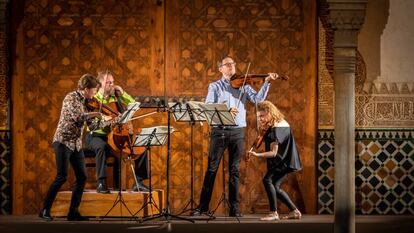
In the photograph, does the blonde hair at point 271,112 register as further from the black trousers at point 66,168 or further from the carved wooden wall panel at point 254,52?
the black trousers at point 66,168

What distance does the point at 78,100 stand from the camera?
10.6m

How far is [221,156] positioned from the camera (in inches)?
454

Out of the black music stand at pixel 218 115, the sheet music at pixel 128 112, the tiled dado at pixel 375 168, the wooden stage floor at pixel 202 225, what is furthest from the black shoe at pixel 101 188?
the tiled dado at pixel 375 168

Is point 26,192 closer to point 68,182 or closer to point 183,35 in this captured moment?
point 68,182

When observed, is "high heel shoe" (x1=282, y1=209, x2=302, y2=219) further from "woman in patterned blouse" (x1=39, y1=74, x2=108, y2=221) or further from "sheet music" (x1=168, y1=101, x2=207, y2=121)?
"woman in patterned blouse" (x1=39, y1=74, x2=108, y2=221)

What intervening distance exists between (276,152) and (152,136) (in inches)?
61.7

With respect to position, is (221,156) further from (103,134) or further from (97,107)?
(97,107)

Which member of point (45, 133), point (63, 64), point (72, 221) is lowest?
point (72, 221)

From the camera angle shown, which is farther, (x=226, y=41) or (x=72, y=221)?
(x=226, y=41)

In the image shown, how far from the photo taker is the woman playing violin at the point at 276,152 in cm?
1102

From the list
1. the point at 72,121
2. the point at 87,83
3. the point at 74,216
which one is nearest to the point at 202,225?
the point at 74,216

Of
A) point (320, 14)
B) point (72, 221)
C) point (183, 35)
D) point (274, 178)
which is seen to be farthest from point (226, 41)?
point (72, 221)

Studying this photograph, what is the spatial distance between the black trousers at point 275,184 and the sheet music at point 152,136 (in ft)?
4.60

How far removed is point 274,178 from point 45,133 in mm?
3333
